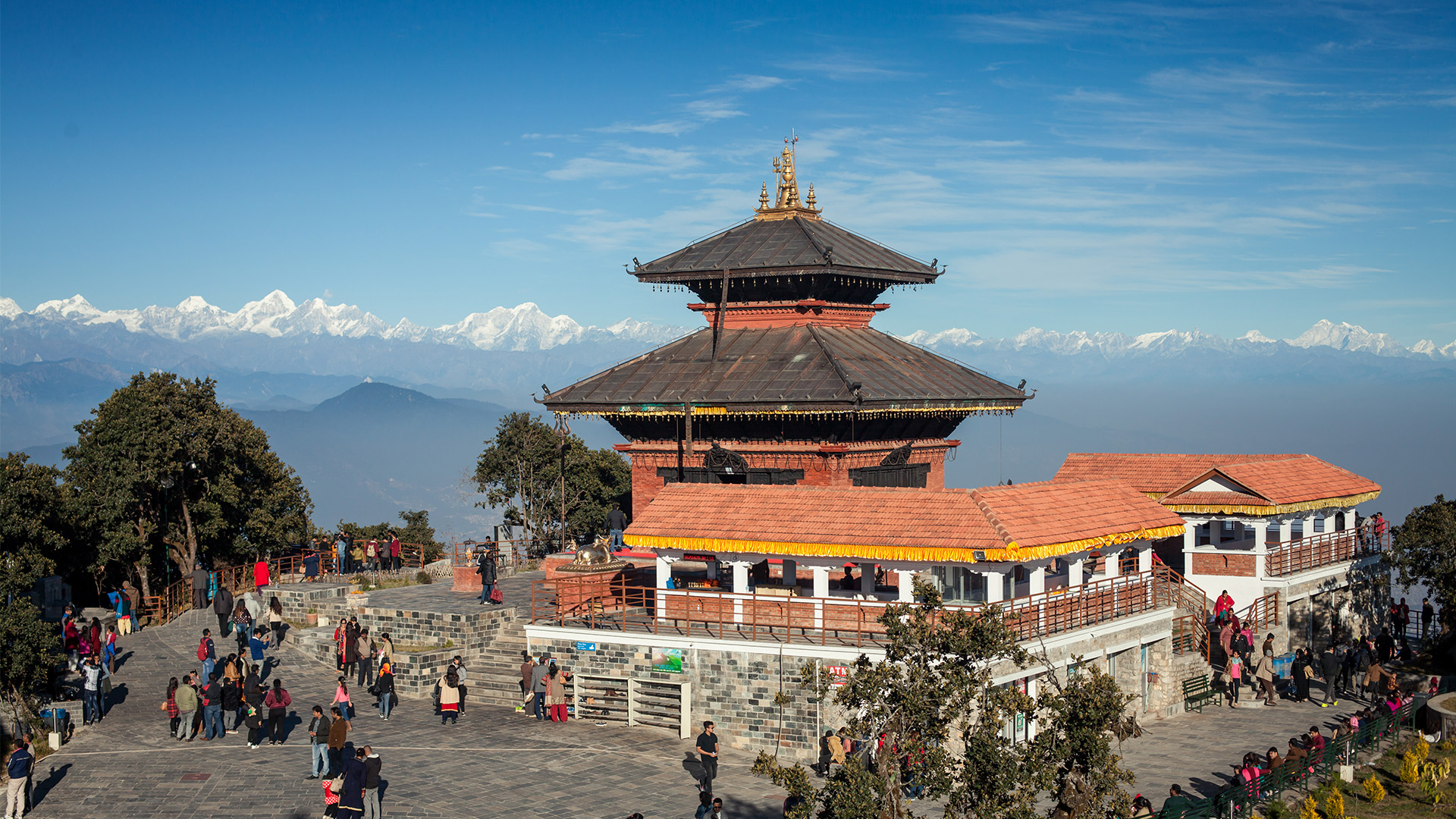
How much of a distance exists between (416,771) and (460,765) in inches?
32.0

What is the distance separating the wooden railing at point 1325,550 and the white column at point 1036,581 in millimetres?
10953

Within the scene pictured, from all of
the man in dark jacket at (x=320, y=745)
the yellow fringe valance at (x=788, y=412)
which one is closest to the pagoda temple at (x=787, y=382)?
the yellow fringe valance at (x=788, y=412)

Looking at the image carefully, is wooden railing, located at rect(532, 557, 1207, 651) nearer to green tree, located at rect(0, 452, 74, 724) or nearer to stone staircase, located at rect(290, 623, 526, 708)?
stone staircase, located at rect(290, 623, 526, 708)

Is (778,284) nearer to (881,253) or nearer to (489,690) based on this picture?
(881,253)

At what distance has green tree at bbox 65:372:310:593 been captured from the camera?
39312 mm

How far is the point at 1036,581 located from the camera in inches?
1051

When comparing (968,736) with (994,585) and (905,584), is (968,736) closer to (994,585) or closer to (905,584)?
(994,585)

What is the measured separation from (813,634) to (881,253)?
55.9 ft

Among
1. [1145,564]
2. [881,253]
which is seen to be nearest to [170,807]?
[1145,564]

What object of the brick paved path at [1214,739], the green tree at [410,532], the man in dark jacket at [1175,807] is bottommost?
the brick paved path at [1214,739]

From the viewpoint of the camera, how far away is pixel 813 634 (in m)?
25.4

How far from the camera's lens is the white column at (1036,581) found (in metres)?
26.3

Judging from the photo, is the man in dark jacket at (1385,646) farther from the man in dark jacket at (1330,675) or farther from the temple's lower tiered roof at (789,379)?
the temple's lower tiered roof at (789,379)

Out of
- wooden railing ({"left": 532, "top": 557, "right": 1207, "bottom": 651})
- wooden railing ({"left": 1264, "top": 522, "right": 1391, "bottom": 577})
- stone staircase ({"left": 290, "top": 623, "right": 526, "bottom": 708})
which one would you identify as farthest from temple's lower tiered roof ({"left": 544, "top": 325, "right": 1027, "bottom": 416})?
wooden railing ({"left": 1264, "top": 522, "right": 1391, "bottom": 577})
